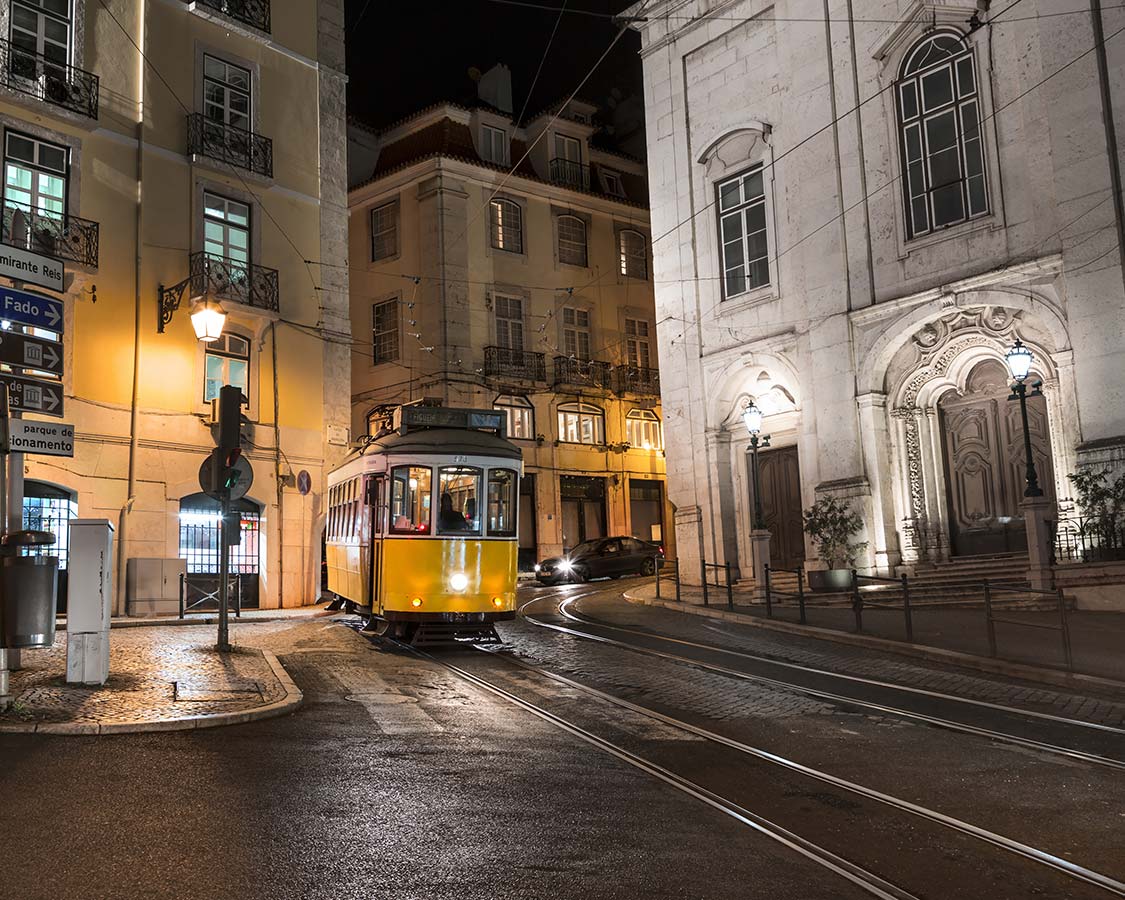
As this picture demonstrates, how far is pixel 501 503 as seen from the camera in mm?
14469

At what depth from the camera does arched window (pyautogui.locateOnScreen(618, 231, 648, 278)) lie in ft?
134

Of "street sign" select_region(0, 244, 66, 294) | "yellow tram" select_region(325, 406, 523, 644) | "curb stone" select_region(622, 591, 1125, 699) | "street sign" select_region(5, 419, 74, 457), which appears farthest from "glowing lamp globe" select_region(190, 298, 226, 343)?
"curb stone" select_region(622, 591, 1125, 699)

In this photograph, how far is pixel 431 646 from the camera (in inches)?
571

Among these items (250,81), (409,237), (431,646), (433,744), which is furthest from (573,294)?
(433,744)

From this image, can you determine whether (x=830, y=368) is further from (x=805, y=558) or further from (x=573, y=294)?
(x=573, y=294)

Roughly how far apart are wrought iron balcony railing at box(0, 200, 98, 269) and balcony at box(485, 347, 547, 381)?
17.1 metres

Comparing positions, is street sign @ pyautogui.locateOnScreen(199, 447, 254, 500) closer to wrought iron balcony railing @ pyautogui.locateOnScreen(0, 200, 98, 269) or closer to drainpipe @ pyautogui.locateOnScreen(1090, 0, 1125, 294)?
wrought iron balcony railing @ pyautogui.locateOnScreen(0, 200, 98, 269)

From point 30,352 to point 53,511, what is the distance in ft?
36.7

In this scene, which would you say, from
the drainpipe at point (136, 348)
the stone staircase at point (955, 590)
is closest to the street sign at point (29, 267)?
the drainpipe at point (136, 348)

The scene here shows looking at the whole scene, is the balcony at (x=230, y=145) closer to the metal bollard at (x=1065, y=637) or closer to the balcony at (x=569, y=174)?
the balcony at (x=569, y=174)

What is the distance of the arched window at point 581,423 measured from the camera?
125 ft

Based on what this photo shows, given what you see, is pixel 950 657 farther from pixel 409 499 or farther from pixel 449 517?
A: pixel 409 499

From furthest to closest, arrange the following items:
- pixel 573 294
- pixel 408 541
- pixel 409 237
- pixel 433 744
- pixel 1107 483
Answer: pixel 573 294 < pixel 409 237 < pixel 1107 483 < pixel 408 541 < pixel 433 744

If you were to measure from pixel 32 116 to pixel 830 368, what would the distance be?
16.7m
